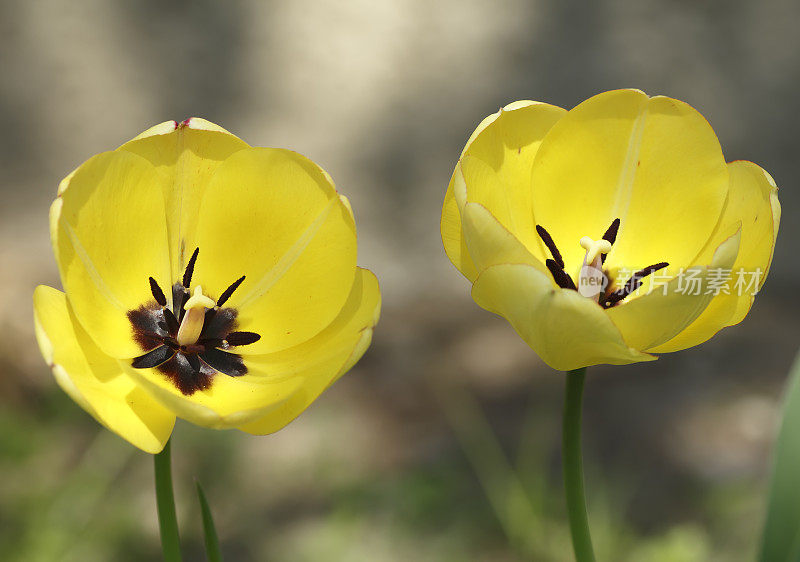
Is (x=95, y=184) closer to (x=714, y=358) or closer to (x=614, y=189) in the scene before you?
(x=614, y=189)

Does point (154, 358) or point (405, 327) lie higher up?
point (154, 358)

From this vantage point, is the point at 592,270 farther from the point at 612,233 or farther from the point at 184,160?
the point at 184,160

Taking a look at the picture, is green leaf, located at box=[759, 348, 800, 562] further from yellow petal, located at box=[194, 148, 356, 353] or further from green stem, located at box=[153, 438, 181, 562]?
green stem, located at box=[153, 438, 181, 562]

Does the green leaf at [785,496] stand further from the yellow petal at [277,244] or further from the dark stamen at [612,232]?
→ the yellow petal at [277,244]

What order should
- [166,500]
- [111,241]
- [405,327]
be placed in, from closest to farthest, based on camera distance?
[166,500]
[111,241]
[405,327]

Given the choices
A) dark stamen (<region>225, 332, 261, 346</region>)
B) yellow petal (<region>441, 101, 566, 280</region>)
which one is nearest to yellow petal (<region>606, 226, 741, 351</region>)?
yellow petal (<region>441, 101, 566, 280</region>)

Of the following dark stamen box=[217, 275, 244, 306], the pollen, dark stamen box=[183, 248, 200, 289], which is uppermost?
dark stamen box=[183, 248, 200, 289]

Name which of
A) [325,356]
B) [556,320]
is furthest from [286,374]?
[556,320]
